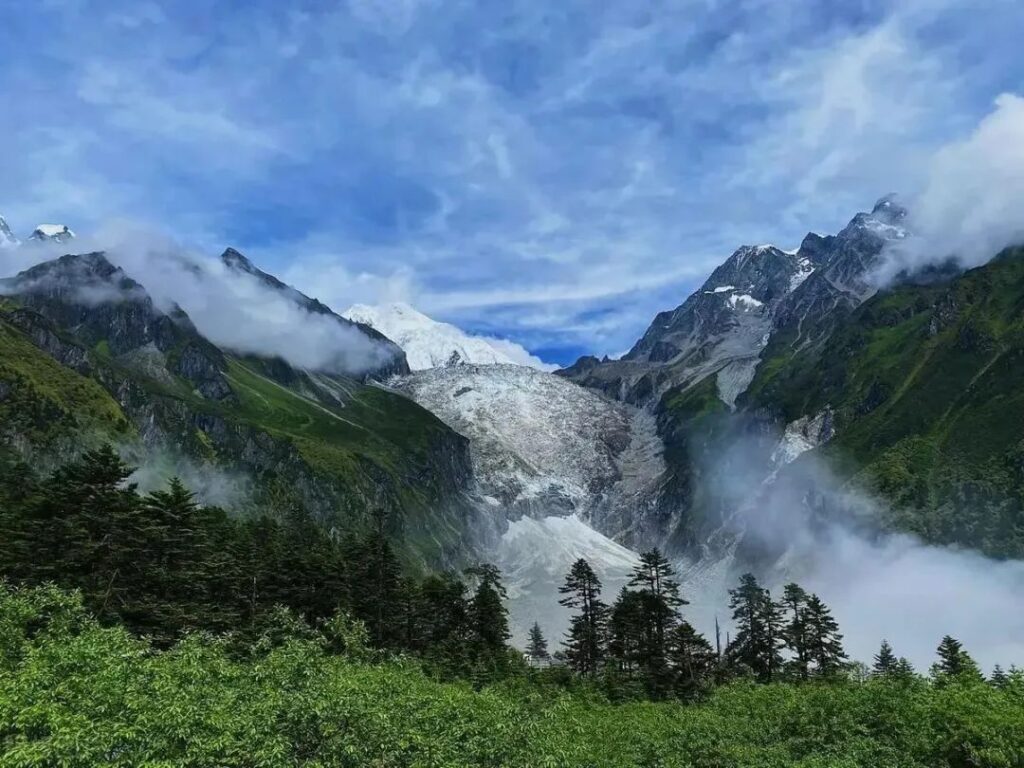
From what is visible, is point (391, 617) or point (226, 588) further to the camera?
point (391, 617)

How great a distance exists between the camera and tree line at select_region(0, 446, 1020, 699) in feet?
243

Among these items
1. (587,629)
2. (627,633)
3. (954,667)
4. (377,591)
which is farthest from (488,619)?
(954,667)

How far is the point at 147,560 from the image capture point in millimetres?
83062

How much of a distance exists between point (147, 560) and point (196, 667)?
56.3m

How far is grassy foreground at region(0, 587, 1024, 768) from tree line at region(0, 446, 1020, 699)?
36.8 feet

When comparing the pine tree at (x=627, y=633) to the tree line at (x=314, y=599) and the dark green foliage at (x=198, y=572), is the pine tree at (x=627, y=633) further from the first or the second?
the dark green foliage at (x=198, y=572)

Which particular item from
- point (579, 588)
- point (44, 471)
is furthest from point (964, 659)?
point (44, 471)

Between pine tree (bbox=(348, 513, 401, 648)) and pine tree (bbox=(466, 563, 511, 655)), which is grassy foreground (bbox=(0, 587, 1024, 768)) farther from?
pine tree (bbox=(466, 563, 511, 655))

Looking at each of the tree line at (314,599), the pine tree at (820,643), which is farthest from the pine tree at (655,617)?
the pine tree at (820,643)

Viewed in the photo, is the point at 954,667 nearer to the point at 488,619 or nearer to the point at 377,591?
the point at 488,619

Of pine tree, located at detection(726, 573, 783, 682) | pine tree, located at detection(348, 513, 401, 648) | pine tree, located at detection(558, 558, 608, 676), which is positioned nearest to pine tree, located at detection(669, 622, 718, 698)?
pine tree, located at detection(726, 573, 783, 682)

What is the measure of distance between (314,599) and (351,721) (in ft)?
243

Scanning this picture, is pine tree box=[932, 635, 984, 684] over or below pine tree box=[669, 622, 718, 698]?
over

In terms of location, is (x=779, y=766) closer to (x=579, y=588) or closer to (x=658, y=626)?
(x=658, y=626)
